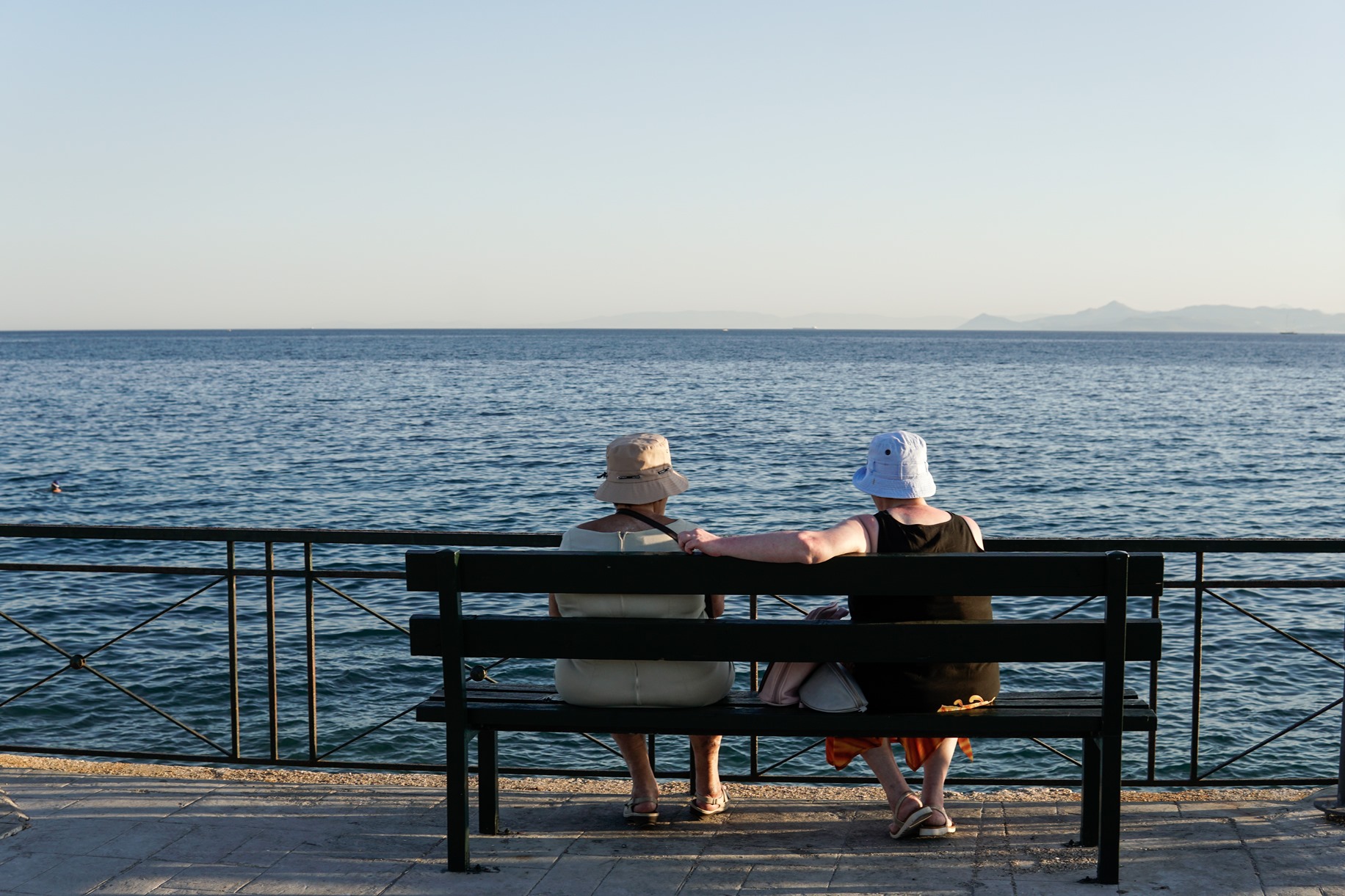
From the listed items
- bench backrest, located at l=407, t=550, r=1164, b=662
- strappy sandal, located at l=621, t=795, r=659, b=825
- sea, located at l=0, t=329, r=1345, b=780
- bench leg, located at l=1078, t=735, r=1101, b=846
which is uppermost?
bench backrest, located at l=407, t=550, r=1164, b=662

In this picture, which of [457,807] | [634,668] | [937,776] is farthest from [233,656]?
[937,776]

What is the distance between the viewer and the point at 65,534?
492 cm

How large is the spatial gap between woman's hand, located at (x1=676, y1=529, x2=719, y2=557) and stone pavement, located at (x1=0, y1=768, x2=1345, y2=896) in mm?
1000

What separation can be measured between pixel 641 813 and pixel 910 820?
91cm

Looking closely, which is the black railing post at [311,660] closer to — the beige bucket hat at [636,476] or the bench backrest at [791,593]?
the bench backrest at [791,593]

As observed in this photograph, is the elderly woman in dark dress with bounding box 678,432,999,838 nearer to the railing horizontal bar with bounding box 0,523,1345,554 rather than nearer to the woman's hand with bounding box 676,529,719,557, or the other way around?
the woman's hand with bounding box 676,529,719,557

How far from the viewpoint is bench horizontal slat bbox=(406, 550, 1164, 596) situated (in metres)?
3.45

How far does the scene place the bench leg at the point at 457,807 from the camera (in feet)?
12.3

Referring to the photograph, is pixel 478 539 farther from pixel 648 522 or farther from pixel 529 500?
pixel 529 500

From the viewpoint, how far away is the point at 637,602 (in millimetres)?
3807

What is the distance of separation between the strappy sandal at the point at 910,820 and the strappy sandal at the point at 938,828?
0.08 ft

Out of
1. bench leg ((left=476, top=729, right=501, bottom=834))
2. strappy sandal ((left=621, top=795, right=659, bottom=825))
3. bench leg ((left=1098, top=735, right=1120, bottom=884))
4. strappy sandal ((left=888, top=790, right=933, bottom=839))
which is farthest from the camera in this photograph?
strappy sandal ((left=621, top=795, right=659, bottom=825))

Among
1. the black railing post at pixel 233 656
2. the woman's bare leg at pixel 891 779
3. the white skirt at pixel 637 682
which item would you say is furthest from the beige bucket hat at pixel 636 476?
the black railing post at pixel 233 656

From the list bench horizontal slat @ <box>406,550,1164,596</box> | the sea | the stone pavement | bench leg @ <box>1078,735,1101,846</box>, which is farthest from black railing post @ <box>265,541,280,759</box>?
bench leg @ <box>1078,735,1101,846</box>
